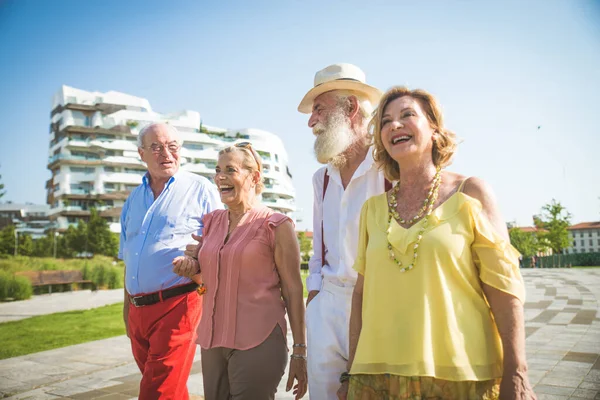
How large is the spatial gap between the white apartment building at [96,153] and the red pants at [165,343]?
222 feet

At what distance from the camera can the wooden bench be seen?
1925 centimetres

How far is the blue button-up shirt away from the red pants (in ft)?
0.52

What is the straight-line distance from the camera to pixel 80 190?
2884 inches

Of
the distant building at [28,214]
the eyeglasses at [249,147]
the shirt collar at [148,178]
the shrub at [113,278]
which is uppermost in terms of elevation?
the distant building at [28,214]

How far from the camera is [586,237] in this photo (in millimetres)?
137375

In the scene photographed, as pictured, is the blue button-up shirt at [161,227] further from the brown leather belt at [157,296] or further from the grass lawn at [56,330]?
the grass lawn at [56,330]

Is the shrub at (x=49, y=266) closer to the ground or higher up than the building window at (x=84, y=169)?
closer to the ground

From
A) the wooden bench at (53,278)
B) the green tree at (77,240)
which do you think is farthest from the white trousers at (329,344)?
the green tree at (77,240)

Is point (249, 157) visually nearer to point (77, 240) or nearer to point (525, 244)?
point (77, 240)

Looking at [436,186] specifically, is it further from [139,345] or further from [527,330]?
[527,330]

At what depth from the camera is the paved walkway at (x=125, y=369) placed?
199 inches

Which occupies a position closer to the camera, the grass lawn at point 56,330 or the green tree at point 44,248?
the grass lawn at point 56,330

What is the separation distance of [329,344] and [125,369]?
15.5ft

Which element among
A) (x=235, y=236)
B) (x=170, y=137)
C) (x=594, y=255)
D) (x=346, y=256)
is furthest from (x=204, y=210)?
(x=594, y=255)
